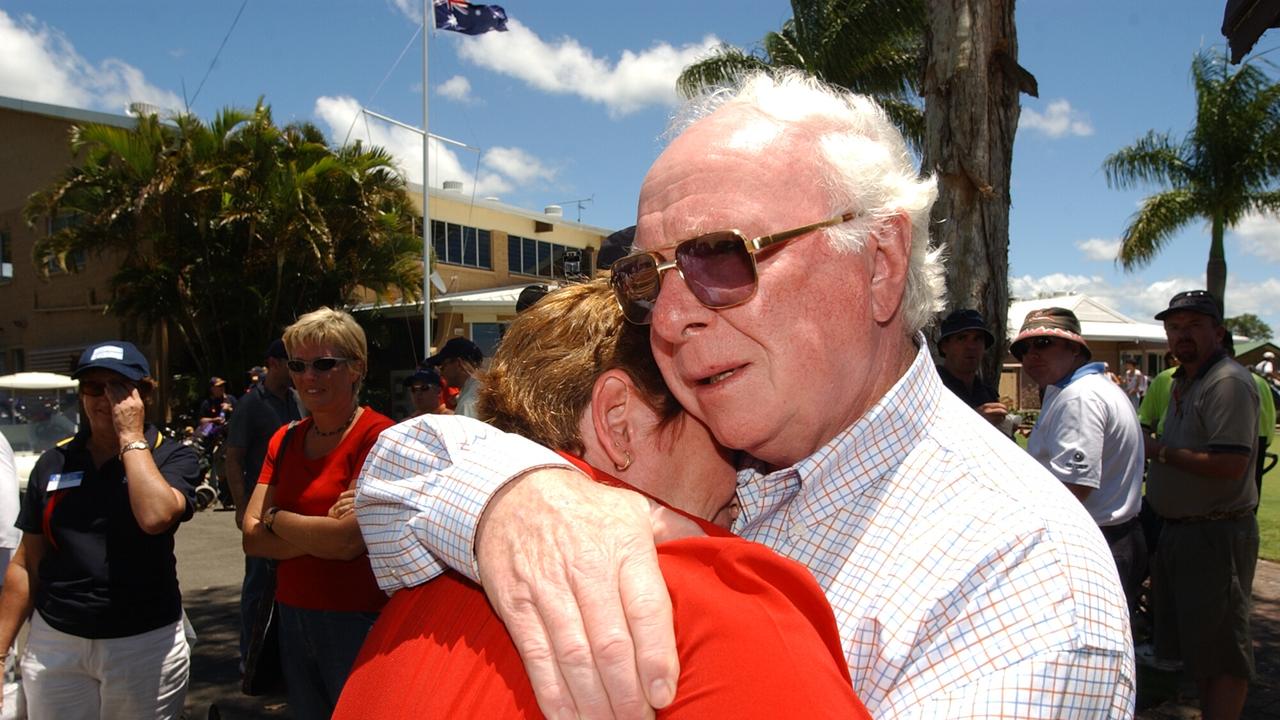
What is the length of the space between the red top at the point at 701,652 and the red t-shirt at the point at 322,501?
2638mm

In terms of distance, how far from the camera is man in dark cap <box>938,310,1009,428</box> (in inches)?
195

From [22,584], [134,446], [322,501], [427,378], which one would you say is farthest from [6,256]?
[322,501]

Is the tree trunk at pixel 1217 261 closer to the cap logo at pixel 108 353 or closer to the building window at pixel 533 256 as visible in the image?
the building window at pixel 533 256

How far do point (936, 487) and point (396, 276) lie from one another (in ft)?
68.2

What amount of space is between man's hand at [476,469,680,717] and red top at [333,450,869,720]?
35mm

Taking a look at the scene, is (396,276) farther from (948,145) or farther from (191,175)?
(948,145)

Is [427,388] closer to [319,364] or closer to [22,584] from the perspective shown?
[319,364]

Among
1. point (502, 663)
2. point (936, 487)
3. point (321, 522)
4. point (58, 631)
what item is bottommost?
point (58, 631)

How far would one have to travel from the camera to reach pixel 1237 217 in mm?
23250

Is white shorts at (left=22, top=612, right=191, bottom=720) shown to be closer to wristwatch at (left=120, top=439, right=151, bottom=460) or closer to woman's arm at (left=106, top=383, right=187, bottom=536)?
woman's arm at (left=106, top=383, right=187, bottom=536)

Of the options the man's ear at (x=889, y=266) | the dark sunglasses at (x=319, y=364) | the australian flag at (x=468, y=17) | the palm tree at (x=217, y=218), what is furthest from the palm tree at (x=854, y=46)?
the man's ear at (x=889, y=266)

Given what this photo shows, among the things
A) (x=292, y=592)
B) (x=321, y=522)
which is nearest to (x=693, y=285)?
(x=321, y=522)

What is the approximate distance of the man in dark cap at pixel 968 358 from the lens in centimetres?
496

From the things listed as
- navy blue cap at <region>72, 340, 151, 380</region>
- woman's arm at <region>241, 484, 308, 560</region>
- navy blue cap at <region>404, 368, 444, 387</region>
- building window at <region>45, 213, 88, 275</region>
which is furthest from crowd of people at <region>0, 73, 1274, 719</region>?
building window at <region>45, 213, 88, 275</region>
